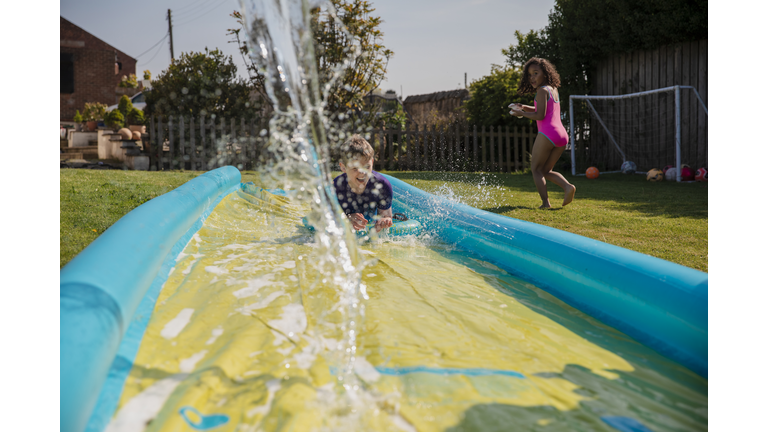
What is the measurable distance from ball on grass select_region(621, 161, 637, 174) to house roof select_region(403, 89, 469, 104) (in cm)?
981

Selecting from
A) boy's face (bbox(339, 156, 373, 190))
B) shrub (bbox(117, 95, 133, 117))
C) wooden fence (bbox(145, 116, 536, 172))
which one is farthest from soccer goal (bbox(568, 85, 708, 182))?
shrub (bbox(117, 95, 133, 117))

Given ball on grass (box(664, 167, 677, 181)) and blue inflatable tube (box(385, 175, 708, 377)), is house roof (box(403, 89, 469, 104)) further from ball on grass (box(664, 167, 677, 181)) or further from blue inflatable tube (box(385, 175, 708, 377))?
blue inflatable tube (box(385, 175, 708, 377))

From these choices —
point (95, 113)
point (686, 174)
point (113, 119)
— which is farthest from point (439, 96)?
point (686, 174)

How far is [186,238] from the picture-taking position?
10.5 feet

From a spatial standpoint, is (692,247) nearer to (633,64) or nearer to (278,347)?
(278,347)

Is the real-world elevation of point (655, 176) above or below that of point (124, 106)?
below

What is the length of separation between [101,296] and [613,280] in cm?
200

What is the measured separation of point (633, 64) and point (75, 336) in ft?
37.9

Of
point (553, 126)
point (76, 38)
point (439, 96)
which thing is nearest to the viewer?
point (553, 126)

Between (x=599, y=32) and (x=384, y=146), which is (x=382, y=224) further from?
(x=599, y=32)

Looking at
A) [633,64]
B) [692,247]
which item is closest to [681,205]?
[692,247]

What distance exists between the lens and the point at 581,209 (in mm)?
5027

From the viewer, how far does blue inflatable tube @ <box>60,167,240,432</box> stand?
1.23 m

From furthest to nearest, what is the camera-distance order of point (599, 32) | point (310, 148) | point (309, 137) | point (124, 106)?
point (124, 106), point (599, 32), point (310, 148), point (309, 137)
